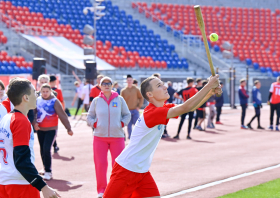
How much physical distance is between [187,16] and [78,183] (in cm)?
3532

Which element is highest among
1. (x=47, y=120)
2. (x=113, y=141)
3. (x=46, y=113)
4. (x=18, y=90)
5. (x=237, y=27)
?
(x=237, y=27)

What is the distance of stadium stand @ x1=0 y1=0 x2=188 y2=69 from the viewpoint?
33406 millimetres

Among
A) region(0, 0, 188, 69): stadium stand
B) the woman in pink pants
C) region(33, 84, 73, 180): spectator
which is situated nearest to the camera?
the woman in pink pants

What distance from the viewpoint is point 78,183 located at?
332 inches

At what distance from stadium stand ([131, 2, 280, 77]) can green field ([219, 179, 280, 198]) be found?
1227 inches

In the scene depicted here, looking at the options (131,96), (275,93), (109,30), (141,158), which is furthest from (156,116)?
(109,30)

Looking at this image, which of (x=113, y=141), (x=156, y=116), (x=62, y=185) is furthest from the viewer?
(x=62, y=185)

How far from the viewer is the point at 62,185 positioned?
8.30m

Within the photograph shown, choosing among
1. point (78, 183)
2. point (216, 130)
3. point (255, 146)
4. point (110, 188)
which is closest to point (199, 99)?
point (110, 188)

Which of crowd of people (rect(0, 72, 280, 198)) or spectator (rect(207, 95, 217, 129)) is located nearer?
crowd of people (rect(0, 72, 280, 198))

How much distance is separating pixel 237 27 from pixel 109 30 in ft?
42.9

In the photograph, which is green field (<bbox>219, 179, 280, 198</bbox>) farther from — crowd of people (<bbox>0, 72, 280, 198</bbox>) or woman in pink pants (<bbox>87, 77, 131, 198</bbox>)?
crowd of people (<bbox>0, 72, 280, 198</bbox>)

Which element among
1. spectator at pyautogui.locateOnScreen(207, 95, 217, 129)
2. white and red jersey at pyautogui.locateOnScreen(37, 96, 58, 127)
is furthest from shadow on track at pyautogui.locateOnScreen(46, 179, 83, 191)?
spectator at pyautogui.locateOnScreen(207, 95, 217, 129)

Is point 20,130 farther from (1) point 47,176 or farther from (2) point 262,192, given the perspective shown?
(1) point 47,176
